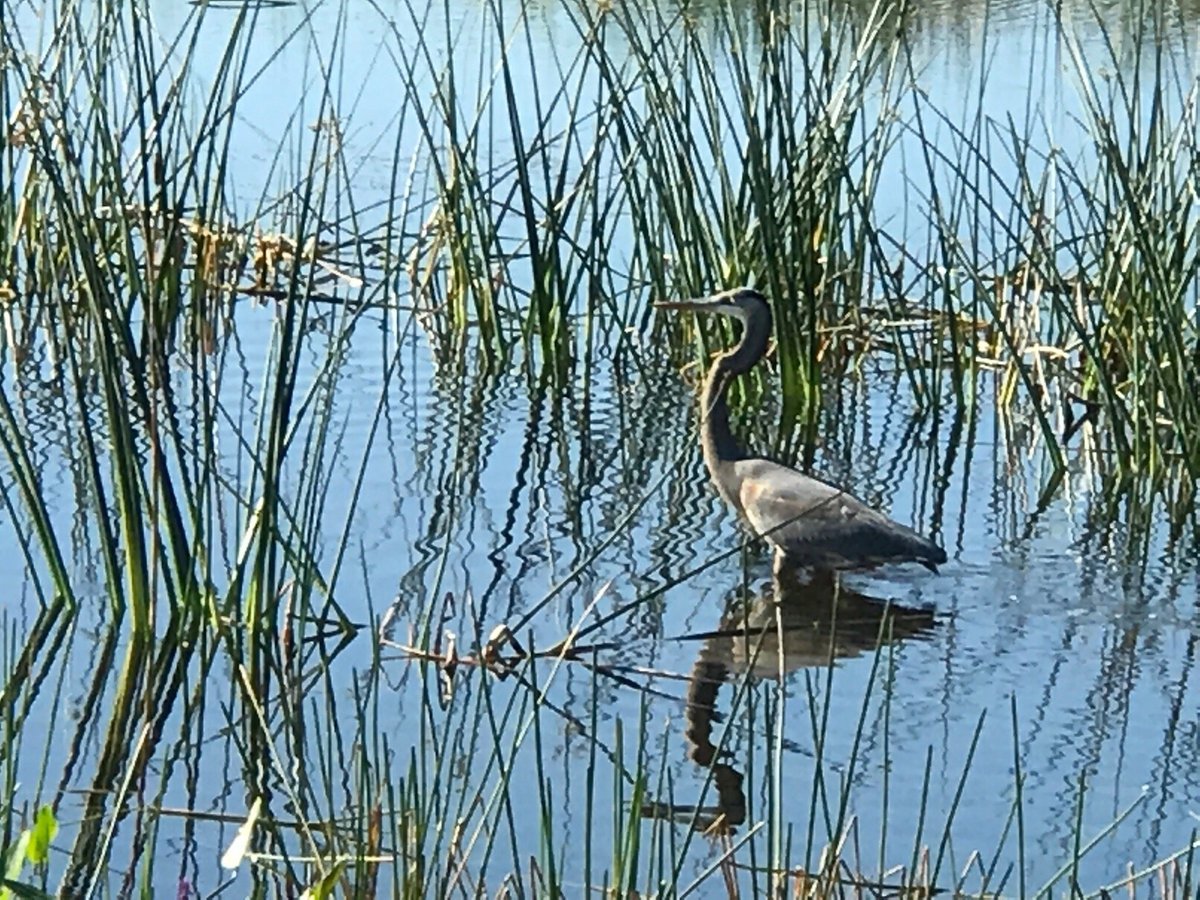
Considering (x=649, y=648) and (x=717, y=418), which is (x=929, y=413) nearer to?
(x=717, y=418)

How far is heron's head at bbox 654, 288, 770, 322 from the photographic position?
5.17 m

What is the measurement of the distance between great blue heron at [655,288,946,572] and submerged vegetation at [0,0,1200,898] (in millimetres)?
117

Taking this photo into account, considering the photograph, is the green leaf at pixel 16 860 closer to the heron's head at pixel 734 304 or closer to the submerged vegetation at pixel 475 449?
the submerged vegetation at pixel 475 449

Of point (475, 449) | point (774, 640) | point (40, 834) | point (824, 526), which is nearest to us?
point (40, 834)

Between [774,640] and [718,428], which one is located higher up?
[718,428]

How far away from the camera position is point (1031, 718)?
12.4 ft

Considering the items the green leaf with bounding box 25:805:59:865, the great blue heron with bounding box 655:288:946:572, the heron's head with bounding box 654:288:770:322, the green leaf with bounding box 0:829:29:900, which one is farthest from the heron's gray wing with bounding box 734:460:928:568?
the green leaf with bounding box 25:805:59:865

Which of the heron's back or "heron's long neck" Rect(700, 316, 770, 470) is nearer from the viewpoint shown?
the heron's back

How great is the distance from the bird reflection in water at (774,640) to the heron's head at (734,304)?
24.9 inches

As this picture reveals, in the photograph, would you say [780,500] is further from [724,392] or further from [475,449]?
[475,449]

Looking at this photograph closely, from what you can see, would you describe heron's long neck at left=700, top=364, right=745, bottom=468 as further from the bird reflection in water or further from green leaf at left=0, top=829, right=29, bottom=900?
green leaf at left=0, top=829, right=29, bottom=900

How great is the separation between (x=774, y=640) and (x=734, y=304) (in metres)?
1.09

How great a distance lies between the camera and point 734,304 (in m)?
5.20

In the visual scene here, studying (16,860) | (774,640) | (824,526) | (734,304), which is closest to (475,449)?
(734,304)
